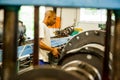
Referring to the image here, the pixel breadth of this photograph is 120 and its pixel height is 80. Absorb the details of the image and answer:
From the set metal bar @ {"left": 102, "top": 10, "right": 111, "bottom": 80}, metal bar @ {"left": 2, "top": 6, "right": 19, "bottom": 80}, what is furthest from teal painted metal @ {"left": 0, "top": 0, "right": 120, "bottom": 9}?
metal bar @ {"left": 102, "top": 10, "right": 111, "bottom": 80}

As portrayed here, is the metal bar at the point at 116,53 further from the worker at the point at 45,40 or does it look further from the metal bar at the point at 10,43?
the worker at the point at 45,40

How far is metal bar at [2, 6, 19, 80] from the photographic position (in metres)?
0.74

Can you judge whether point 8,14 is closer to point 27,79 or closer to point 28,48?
point 27,79

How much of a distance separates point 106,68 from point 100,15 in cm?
537

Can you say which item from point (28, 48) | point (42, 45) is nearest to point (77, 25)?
point (28, 48)

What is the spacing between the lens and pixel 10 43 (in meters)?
0.74

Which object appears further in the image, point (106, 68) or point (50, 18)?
point (50, 18)

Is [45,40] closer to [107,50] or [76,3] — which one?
[107,50]

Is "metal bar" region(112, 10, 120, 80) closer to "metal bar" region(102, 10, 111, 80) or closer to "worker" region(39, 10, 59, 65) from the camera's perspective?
"metal bar" region(102, 10, 111, 80)

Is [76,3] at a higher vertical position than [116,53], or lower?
higher

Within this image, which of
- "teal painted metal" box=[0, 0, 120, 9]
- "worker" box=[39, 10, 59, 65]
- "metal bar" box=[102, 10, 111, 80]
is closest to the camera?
"teal painted metal" box=[0, 0, 120, 9]

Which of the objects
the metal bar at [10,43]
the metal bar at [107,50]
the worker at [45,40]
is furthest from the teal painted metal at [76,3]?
the worker at [45,40]

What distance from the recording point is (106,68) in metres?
1.20

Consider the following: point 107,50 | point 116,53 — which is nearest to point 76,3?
point 116,53
